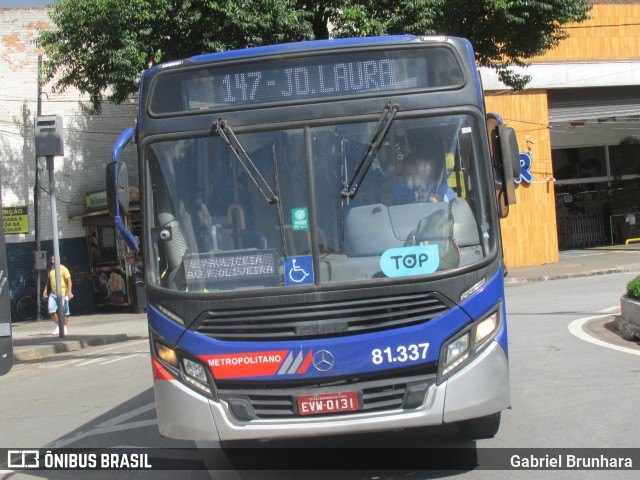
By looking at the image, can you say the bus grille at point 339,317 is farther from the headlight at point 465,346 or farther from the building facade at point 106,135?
the building facade at point 106,135

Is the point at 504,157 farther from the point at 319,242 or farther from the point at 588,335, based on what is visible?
the point at 588,335

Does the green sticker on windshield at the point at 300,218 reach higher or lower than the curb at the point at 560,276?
higher

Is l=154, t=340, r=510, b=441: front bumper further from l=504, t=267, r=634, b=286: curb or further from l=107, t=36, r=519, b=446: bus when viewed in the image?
l=504, t=267, r=634, b=286: curb

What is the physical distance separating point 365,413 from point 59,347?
12.9 m

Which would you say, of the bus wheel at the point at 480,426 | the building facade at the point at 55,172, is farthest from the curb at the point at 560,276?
the bus wheel at the point at 480,426

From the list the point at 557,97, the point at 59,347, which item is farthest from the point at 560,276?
the point at 59,347

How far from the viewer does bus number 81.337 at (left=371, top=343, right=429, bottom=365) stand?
201 inches

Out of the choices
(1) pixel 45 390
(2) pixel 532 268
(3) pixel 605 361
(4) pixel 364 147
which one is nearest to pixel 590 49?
(2) pixel 532 268

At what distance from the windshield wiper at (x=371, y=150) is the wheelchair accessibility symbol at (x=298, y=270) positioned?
527 millimetres

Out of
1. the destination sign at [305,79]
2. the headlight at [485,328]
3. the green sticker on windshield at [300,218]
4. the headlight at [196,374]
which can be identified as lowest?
the headlight at [196,374]

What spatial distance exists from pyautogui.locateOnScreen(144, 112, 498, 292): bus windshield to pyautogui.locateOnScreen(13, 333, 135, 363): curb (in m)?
11.3

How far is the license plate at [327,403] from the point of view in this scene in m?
5.16

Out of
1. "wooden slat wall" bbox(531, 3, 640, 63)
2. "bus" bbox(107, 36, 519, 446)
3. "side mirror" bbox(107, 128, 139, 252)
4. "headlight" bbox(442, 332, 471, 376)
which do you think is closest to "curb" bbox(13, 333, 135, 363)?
"side mirror" bbox(107, 128, 139, 252)

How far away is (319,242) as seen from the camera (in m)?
5.40
